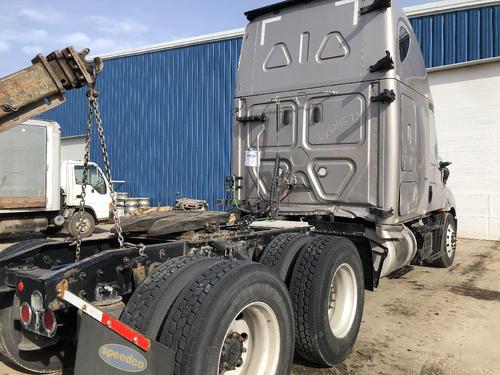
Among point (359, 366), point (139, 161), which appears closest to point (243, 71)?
point (359, 366)

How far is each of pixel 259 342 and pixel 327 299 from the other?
0.93 metres

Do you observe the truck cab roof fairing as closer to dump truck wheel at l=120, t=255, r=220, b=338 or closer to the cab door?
dump truck wheel at l=120, t=255, r=220, b=338

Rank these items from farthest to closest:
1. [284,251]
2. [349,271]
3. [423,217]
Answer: [423,217] < [349,271] < [284,251]

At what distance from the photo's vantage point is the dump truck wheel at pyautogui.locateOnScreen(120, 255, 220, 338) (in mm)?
2502

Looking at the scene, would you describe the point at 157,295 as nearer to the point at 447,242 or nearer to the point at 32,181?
the point at 447,242

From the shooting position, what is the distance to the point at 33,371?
3312 mm

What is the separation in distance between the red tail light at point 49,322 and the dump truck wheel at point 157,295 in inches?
14.5

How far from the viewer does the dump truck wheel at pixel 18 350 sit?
3301 millimetres

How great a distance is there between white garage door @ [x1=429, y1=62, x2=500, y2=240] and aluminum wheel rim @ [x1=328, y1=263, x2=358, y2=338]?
A: 408 inches

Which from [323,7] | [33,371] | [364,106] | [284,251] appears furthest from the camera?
[323,7]

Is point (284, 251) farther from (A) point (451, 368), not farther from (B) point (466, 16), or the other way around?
(B) point (466, 16)

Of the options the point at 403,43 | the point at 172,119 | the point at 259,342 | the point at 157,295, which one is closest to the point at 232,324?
the point at 259,342

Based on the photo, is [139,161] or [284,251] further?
[139,161]

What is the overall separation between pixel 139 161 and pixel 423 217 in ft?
51.9
